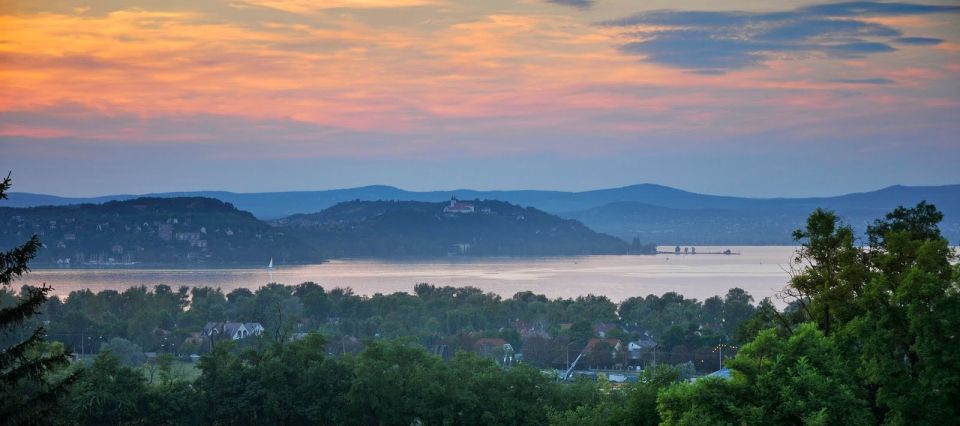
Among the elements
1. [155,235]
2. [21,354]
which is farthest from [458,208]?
[21,354]

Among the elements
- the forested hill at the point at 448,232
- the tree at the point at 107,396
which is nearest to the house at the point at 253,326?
the tree at the point at 107,396

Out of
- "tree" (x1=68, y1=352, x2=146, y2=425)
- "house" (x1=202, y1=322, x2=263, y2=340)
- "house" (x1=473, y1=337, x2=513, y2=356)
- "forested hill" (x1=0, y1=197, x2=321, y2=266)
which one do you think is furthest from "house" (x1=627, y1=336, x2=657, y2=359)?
"forested hill" (x1=0, y1=197, x2=321, y2=266)

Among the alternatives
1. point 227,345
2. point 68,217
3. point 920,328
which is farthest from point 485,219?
point 920,328

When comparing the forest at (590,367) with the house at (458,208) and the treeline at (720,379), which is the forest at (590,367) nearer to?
the treeline at (720,379)

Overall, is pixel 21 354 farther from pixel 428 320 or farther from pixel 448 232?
pixel 448 232

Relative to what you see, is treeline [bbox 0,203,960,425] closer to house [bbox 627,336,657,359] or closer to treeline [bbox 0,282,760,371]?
treeline [bbox 0,282,760,371]

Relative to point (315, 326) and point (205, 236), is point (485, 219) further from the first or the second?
point (315, 326)
